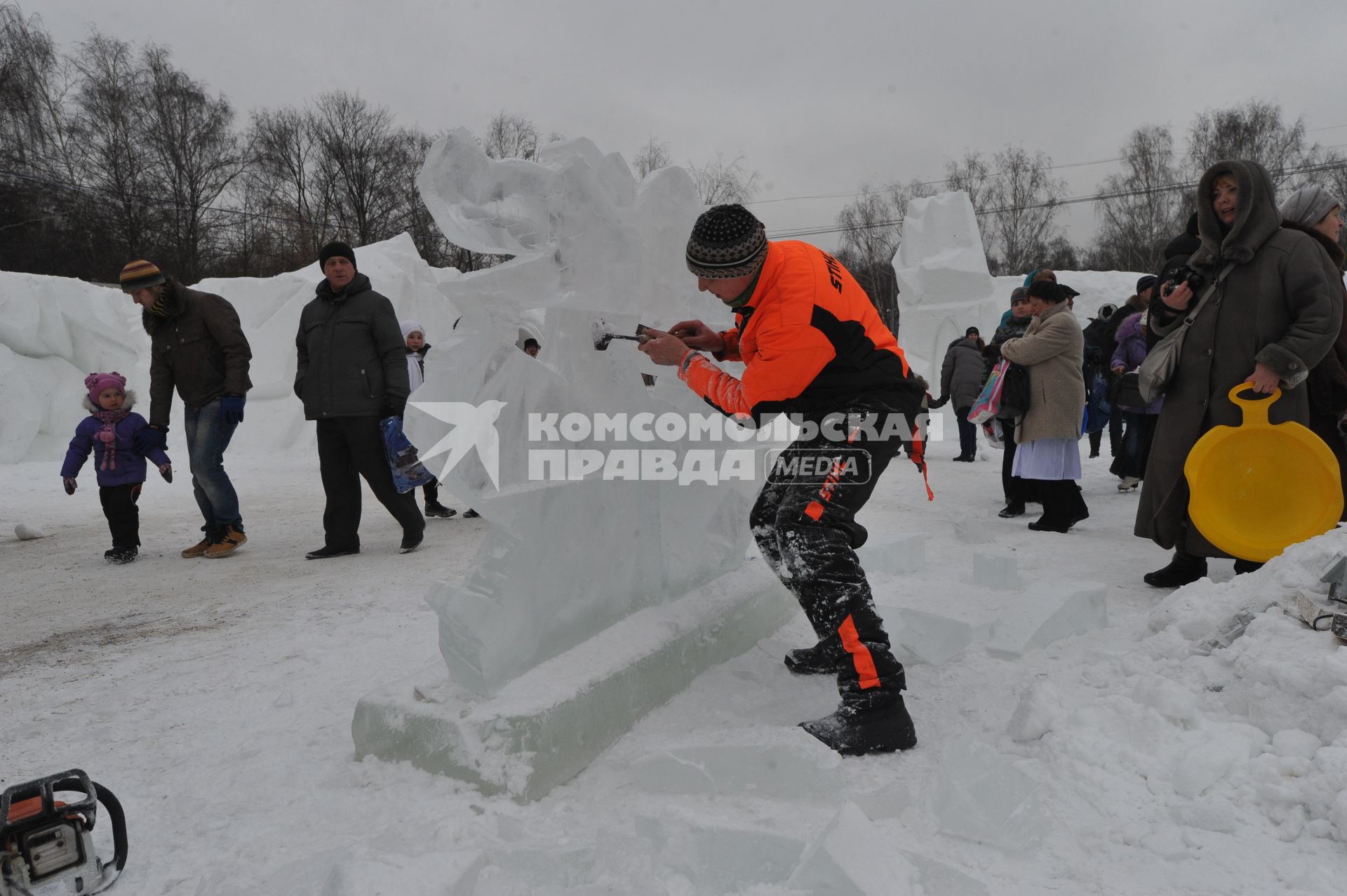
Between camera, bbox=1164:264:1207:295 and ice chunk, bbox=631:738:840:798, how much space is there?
282 cm

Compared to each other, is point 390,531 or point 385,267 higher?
point 385,267

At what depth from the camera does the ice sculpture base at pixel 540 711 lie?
2033 millimetres

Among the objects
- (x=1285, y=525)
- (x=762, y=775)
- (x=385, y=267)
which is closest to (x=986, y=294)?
(x=385, y=267)

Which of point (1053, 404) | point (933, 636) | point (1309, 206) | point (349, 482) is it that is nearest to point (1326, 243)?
point (1309, 206)

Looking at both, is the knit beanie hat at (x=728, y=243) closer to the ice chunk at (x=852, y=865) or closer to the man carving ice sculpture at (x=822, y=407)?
the man carving ice sculpture at (x=822, y=407)

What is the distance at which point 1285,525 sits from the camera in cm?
322

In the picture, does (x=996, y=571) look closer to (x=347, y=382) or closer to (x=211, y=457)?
(x=347, y=382)

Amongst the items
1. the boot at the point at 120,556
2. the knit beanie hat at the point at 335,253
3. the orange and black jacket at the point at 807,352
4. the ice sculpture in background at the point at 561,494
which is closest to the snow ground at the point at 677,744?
the ice sculpture in background at the point at 561,494

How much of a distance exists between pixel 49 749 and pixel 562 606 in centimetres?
147

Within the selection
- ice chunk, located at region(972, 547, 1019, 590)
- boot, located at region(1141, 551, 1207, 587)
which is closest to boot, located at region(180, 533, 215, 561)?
ice chunk, located at region(972, 547, 1019, 590)

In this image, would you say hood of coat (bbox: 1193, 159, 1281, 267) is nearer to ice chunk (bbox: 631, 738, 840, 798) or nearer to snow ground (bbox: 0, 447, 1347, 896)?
snow ground (bbox: 0, 447, 1347, 896)

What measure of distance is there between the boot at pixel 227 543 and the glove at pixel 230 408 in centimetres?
66

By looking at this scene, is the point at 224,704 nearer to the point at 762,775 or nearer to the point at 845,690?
the point at 762,775

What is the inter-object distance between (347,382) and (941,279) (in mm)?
10714
